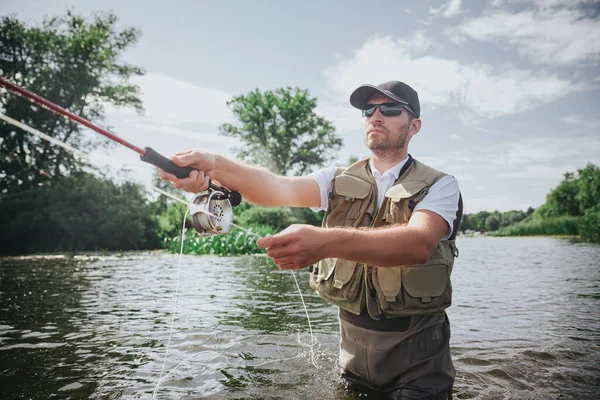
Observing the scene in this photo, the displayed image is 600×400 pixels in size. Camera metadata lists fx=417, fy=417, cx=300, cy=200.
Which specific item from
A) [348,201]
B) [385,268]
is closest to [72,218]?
[348,201]

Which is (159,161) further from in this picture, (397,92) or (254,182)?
(397,92)

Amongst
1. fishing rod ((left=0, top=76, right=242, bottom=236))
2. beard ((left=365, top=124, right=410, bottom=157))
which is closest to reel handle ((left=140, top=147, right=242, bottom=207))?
fishing rod ((left=0, top=76, right=242, bottom=236))

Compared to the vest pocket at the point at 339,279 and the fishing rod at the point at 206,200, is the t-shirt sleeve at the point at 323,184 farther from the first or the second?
the fishing rod at the point at 206,200

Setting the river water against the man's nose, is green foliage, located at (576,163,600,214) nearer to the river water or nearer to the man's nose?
the river water

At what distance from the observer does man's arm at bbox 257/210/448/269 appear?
1960 mm

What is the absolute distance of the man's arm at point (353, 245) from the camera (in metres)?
1.96

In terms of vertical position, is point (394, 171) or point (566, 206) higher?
point (566, 206)

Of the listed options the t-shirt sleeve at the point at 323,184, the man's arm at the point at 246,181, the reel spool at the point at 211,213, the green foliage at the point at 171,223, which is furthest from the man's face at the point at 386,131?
the green foliage at the point at 171,223

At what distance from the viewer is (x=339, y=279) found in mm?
3180

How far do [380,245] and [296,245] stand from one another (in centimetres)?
49

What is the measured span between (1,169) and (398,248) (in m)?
34.4

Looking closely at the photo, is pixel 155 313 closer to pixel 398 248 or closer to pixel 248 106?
pixel 398 248

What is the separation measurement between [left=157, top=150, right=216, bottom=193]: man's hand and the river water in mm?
1856

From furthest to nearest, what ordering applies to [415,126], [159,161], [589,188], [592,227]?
[589,188] < [592,227] < [415,126] < [159,161]
